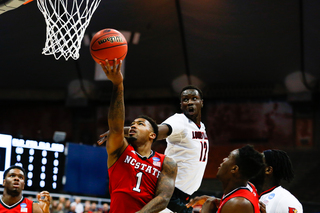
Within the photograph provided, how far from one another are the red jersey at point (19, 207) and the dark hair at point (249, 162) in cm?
409

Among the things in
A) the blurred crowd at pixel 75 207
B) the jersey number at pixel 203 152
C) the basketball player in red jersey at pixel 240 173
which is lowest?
the blurred crowd at pixel 75 207

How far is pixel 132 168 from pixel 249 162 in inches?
42.9

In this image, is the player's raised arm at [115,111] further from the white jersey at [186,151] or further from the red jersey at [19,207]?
the red jersey at [19,207]

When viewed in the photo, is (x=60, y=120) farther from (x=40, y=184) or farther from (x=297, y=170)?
(x=297, y=170)

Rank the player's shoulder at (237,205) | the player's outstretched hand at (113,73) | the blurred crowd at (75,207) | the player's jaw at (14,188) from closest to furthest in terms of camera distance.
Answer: the player's shoulder at (237,205) < the player's outstretched hand at (113,73) < the player's jaw at (14,188) < the blurred crowd at (75,207)

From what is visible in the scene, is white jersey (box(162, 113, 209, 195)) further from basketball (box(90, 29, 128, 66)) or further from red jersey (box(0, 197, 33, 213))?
red jersey (box(0, 197, 33, 213))

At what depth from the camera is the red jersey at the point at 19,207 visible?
6078mm

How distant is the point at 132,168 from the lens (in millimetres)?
3711

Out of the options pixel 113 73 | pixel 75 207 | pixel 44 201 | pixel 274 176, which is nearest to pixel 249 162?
pixel 274 176

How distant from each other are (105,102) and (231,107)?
17.8ft

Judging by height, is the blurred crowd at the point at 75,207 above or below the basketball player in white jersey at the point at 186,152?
below

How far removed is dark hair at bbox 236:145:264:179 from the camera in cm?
334

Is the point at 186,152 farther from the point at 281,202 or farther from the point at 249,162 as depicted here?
the point at 249,162

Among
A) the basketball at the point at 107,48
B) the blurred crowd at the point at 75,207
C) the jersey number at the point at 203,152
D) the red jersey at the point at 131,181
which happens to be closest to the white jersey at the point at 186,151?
the jersey number at the point at 203,152
